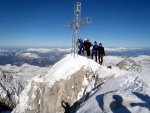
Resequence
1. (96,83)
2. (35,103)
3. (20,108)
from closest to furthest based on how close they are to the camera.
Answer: (96,83) → (35,103) → (20,108)

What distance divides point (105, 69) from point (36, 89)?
11.3m

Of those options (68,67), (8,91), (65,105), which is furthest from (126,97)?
(8,91)

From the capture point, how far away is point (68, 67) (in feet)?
94.0

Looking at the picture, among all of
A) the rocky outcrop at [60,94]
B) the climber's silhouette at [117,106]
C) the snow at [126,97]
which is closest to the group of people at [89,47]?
the rocky outcrop at [60,94]

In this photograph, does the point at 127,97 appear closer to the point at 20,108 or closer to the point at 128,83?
the point at 128,83

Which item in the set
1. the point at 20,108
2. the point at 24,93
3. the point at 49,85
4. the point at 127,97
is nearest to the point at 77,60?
the point at 49,85

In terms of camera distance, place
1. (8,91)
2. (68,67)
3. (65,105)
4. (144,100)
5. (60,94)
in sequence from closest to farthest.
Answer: (144,100)
(65,105)
(60,94)
(68,67)
(8,91)

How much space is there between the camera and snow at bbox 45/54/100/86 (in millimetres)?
27531

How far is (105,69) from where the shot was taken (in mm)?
26656

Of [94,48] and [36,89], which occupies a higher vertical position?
[94,48]

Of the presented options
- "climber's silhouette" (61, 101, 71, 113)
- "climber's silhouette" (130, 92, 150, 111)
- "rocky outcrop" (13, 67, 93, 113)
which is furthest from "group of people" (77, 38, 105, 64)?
"climber's silhouette" (130, 92, 150, 111)

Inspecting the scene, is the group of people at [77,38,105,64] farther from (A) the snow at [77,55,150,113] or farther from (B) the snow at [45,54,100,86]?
(A) the snow at [77,55,150,113]

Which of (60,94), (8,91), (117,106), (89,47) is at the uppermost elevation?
(89,47)

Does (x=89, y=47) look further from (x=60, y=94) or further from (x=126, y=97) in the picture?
(x=126, y=97)
